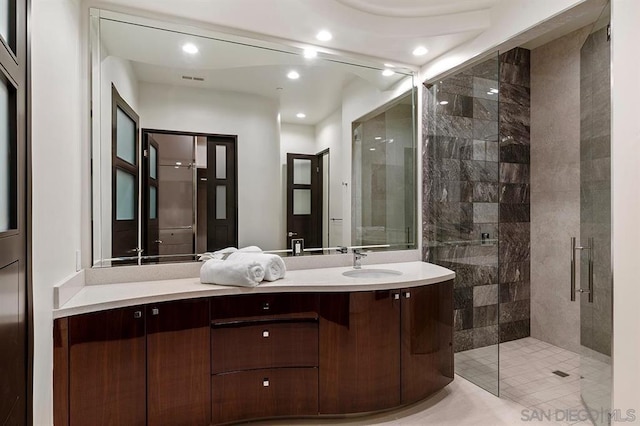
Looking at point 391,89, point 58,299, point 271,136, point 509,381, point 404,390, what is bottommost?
point 509,381

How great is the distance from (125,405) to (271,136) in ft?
6.53

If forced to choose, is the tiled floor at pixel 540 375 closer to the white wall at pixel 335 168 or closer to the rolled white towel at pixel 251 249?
the white wall at pixel 335 168

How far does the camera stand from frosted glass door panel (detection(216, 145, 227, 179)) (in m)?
2.53

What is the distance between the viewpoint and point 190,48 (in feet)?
7.84

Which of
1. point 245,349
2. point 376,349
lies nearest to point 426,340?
point 376,349

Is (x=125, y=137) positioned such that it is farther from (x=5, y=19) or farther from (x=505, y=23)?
(x=505, y=23)

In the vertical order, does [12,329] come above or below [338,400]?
above

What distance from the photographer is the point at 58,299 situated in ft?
5.30

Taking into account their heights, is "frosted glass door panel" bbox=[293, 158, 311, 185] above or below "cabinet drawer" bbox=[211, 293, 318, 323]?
above

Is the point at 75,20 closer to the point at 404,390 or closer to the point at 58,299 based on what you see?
the point at 58,299

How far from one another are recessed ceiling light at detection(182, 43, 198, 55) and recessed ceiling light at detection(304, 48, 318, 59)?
0.85m

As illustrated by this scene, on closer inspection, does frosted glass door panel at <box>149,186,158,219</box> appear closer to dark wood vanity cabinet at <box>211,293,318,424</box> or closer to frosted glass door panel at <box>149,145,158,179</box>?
frosted glass door panel at <box>149,145,158,179</box>

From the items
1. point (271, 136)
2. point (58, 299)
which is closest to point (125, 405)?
point (58, 299)

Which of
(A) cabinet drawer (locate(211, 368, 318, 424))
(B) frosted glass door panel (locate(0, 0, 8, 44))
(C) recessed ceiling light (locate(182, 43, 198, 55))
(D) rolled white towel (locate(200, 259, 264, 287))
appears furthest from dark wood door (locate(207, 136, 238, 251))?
(B) frosted glass door panel (locate(0, 0, 8, 44))
